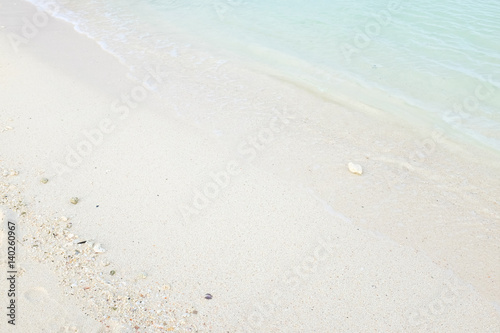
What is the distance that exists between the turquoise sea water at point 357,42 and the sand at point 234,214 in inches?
38.3

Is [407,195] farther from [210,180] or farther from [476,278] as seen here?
[210,180]

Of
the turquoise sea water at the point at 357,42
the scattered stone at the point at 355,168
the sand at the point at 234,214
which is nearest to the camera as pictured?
the sand at the point at 234,214

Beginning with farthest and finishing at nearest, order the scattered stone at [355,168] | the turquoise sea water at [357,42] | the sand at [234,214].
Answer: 1. the turquoise sea water at [357,42]
2. the scattered stone at [355,168]
3. the sand at [234,214]

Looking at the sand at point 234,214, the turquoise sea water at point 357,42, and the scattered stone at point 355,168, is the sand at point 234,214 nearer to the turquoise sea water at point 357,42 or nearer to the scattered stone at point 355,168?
the scattered stone at point 355,168

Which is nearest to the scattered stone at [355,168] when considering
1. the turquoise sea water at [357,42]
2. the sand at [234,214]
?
the sand at [234,214]

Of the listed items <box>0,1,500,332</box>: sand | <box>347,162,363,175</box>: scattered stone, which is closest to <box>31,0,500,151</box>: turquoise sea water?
<box>0,1,500,332</box>: sand

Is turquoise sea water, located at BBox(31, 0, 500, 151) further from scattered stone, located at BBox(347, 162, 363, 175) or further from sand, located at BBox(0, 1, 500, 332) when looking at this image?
scattered stone, located at BBox(347, 162, 363, 175)

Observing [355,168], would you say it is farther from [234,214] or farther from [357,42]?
[357,42]

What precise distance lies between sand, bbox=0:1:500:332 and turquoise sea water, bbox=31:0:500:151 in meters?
0.97

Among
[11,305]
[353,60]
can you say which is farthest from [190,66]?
[11,305]

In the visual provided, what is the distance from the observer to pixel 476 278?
3578 mm

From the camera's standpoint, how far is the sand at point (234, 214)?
315cm

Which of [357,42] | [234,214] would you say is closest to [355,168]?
[234,214]

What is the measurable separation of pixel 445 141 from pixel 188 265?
4276 mm
